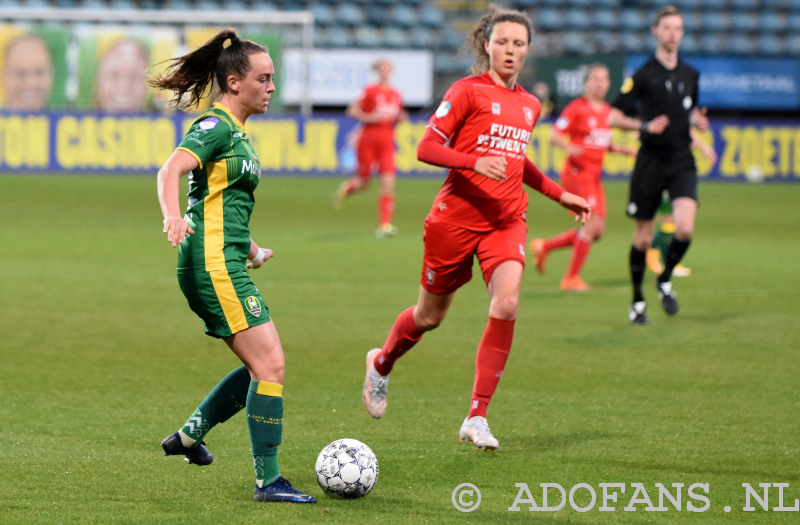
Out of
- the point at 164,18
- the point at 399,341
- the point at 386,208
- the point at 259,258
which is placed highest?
the point at 164,18

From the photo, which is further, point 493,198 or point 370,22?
point 370,22

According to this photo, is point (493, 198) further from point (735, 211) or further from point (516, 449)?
point (735, 211)

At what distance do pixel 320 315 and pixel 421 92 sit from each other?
1756 cm

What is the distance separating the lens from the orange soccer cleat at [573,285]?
934cm

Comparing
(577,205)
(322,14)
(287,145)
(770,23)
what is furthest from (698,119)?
(770,23)

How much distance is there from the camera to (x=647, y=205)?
24.6 ft

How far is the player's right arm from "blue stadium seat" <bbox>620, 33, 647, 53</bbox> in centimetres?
2465

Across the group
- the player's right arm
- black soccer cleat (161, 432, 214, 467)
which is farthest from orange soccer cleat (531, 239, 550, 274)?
the player's right arm

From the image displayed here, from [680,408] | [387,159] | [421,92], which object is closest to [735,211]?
[387,159]

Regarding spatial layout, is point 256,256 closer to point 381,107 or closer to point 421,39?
point 381,107

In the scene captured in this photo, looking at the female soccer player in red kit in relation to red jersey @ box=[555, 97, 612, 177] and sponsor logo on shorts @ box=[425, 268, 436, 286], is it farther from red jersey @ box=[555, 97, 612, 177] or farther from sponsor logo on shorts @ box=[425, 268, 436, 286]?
red jersey @ box=[555, 97, 612, 177]

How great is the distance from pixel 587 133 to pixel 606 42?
1821 centimetres

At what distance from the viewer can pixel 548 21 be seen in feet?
88.7

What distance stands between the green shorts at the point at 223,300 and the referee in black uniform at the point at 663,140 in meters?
4.51
